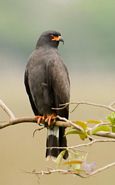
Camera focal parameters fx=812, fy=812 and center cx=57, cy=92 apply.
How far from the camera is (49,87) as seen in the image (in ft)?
22.7

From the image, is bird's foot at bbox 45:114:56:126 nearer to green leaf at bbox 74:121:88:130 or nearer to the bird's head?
the bird's head

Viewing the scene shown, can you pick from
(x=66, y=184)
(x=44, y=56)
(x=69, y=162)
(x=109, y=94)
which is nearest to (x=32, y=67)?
(x=44, y=56)

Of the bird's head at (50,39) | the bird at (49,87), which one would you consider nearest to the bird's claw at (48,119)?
the bird at (49,87)

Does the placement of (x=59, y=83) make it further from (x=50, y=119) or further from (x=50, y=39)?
(x=50, y=39)

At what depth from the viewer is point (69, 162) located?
13.4 feet

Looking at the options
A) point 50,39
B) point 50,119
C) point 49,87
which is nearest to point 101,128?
point 50,119

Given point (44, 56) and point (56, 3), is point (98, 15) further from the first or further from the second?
point (44, 56)

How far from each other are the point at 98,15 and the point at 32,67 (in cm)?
2946

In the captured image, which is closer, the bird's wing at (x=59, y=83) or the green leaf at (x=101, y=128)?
the green leaf at (x=101, y=128)

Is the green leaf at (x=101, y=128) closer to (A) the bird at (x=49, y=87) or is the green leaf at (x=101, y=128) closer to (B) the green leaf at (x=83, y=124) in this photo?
(B) the green leaf at (x=83, y=124)

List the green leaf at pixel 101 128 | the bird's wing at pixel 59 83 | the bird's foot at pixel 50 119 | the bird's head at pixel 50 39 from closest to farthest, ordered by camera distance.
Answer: the green leaf at pixel 101 128 < the bird's foot at pixel 50 119 < the bird's wing at pixel 59 83 < the bird's head at pixel 50 39

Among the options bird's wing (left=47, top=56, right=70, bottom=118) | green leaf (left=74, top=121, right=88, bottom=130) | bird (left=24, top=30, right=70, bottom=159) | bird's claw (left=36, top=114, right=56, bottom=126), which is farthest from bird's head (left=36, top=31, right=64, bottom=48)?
green leaf (left=74, top=121, right=88, bottom=130)

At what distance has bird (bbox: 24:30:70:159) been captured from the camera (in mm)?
6797

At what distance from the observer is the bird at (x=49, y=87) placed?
22.3ft
